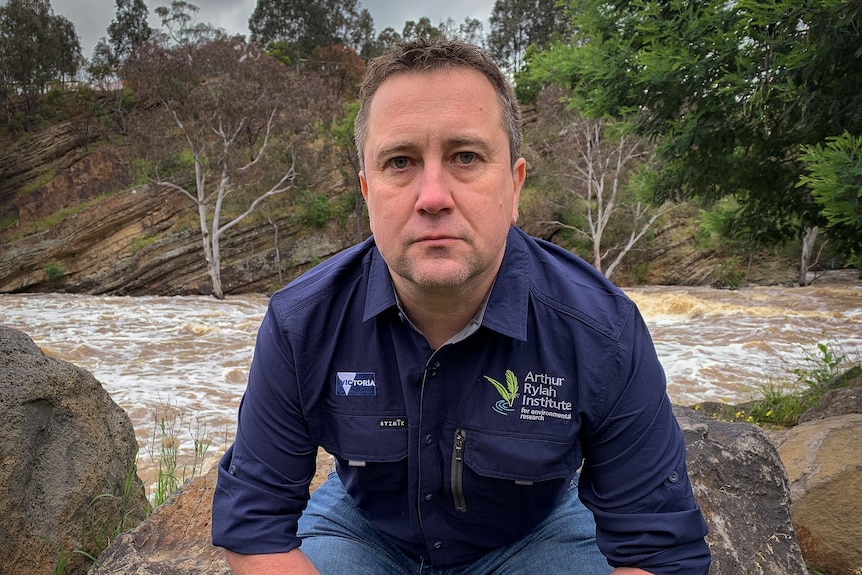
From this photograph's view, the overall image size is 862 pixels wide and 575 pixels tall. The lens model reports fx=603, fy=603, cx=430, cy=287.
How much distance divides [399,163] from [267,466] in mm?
920

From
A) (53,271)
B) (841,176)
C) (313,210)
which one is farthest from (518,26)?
(841,176)

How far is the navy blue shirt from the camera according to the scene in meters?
1.60

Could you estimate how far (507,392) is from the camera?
1691 millimetres

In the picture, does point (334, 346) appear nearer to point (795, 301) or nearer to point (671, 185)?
point (671, 185)

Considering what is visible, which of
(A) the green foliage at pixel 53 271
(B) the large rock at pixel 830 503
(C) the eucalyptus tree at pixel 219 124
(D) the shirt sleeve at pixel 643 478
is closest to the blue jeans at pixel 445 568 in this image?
(D) the shirt sleeve at pixel 643 478

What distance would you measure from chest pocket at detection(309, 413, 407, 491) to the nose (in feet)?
2.04

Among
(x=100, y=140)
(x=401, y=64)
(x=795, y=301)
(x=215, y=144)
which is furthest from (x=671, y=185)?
(x=100, y=140)

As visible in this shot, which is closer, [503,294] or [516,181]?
[503,294]

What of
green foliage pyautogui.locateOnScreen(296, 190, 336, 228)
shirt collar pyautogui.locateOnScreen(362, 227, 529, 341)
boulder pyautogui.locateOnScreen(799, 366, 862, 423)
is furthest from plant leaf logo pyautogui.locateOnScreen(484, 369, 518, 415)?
green foliage pyautogui.locateOnScreen(296, 190, 336, 228)

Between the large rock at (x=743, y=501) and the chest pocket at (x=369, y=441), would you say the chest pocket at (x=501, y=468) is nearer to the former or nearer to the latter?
the chest pocket at (x=369, y=441)

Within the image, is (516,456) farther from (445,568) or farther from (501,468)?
(445,568)

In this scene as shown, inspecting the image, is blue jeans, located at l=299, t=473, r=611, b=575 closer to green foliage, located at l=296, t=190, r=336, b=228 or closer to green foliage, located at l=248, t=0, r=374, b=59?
green foliage, located at l=296, t=190, r=336, b=228

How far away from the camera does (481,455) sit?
1.70 meters

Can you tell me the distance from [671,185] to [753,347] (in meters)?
5.45
